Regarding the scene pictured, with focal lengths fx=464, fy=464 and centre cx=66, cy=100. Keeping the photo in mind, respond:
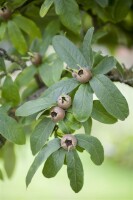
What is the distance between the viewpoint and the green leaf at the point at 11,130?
0.58 metres

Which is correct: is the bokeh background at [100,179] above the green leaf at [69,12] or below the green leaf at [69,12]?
below

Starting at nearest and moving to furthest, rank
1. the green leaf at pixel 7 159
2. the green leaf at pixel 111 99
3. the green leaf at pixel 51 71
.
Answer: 1. the green leaf at pixel 111 99
2. the green leaf at pixel 51 71
3. the green leaf at pixel 7 159

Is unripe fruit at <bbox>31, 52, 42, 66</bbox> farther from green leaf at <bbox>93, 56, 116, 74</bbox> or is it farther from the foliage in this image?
green leaf at <bbox>93, 56, 116, 74</bbox>

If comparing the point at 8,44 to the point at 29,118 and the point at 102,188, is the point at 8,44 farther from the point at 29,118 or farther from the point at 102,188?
the point at 102,188

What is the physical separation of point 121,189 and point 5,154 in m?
1.12

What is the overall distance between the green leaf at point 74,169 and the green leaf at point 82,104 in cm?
5

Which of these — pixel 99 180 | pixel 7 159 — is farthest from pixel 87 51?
pixel 99 180

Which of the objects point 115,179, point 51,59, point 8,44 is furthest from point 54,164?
point 115,179

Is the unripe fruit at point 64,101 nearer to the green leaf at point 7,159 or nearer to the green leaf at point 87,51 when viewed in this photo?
the green leaf at point 87,51

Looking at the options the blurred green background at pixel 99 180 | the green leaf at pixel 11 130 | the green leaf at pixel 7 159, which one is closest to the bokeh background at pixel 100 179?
the blurred green background at pixel 99 180

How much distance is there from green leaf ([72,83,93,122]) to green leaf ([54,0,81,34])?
0.11 meters

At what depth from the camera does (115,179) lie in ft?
6.64

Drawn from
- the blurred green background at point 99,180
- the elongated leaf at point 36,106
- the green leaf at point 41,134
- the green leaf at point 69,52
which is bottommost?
the blurred green background at point 99,180

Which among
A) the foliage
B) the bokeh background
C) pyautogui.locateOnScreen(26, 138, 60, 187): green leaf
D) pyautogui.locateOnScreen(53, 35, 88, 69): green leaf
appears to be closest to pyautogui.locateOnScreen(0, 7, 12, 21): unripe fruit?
the foliage
